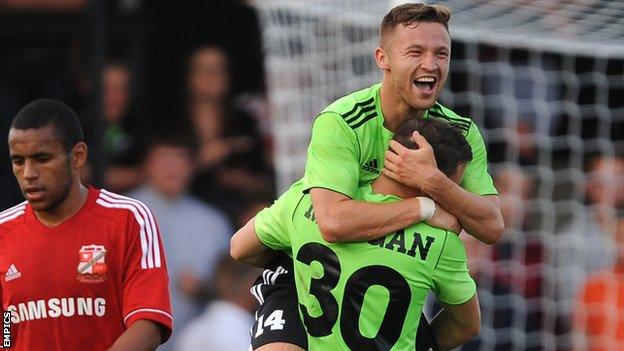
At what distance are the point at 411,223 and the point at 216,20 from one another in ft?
20.2

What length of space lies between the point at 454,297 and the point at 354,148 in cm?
60

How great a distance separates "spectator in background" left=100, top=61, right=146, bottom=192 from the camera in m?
9.79

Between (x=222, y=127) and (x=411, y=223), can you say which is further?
(x=222, y=127)

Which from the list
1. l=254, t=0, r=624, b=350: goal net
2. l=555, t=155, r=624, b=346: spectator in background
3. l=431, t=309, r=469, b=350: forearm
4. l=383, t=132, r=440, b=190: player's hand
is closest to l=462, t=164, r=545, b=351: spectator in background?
l=254, t=0, r=624, b=350: goal net

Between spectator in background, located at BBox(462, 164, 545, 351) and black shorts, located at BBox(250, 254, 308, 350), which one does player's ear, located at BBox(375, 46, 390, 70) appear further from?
spectator in background, located at BBox(462, 164, 545, 351)

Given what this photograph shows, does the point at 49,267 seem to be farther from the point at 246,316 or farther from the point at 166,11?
the point at 166,11

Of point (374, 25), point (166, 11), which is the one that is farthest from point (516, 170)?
point (166, 11)

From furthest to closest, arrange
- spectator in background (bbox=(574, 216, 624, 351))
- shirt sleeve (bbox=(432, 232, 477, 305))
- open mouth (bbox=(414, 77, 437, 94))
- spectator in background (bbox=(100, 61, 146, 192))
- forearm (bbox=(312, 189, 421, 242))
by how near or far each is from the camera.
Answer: spectator in background (bbox=(100, 61, 146, 192)) → spectator in background (bbox=(574, 216, 624, 351)) → open mouth (bbox=(414, 77, 437, 94)) → shirt sleeve (bbox=(432, 232, 477, 305)) → forearm (bbox=(312, 189, 421, 242))

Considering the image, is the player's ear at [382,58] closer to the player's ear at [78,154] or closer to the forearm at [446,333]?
the forearm at [446,333]

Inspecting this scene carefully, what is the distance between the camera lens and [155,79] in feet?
33.7

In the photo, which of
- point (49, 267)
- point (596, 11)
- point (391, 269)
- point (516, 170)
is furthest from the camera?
point (516, 170)

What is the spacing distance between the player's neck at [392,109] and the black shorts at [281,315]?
63 centimetres

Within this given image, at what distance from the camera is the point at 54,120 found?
5.02 meters

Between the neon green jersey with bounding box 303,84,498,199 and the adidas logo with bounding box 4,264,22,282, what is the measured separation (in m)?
1.14
